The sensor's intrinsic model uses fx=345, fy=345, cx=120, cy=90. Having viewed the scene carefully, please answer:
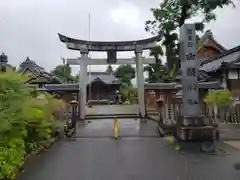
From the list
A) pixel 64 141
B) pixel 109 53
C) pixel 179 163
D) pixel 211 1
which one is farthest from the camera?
pixel 109 53

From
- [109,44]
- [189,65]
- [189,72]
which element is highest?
[109,44]

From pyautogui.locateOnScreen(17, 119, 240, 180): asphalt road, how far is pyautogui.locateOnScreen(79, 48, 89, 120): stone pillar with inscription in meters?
11.7

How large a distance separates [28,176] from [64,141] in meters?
6.84

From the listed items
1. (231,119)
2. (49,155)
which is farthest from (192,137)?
(231,119)

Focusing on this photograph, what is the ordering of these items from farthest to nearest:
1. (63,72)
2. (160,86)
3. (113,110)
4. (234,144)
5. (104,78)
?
(63,72), (104,78), (160,86), (113,110), (234,144)

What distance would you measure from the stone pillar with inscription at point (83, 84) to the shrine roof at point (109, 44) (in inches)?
19.8

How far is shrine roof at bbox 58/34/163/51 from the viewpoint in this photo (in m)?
26.5

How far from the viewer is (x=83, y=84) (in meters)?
26.9

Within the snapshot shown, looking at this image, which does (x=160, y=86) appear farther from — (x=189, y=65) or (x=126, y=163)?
(x=126, y=163)

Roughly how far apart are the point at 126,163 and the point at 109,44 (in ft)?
61.5

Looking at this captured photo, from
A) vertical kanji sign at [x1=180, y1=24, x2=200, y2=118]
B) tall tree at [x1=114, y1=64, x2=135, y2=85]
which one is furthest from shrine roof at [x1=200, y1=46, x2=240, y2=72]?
tall tree at [x1=114, y1=64, x2=135, y2=85]

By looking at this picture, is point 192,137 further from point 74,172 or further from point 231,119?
point 231,119

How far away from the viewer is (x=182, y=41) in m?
14.0

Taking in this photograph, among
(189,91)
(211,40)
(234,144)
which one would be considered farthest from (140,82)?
(211,40)
